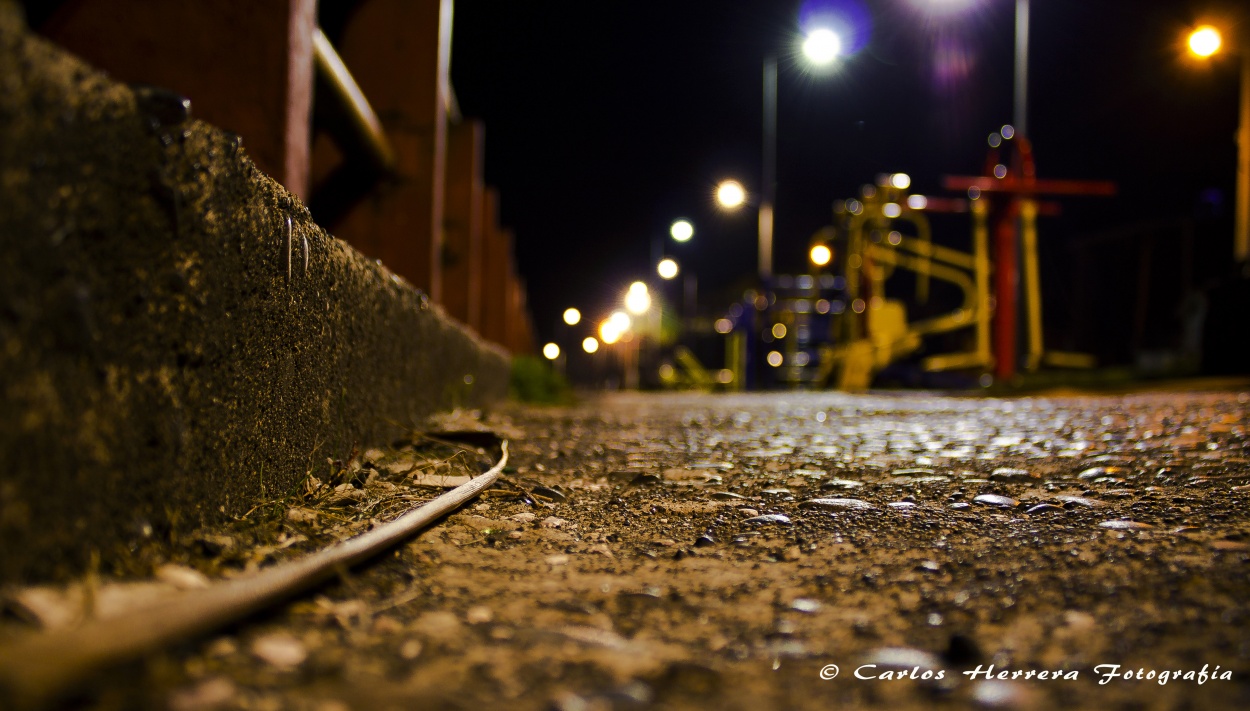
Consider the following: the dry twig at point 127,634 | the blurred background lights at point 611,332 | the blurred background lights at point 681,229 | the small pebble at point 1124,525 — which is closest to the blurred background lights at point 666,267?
the blurred background lights at point 611,332

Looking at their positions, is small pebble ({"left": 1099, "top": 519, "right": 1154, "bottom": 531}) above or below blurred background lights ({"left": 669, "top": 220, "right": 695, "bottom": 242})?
below

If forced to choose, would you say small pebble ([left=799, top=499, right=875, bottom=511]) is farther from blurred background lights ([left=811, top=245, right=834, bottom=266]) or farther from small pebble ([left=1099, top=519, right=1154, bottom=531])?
blurred background lights ([left=811, top=245, right=834, bottom=266])

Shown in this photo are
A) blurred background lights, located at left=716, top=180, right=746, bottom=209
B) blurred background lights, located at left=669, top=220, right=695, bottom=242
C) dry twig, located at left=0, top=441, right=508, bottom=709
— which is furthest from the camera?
blurred background lights, located at left=669, top=220, right=695, bottom=242

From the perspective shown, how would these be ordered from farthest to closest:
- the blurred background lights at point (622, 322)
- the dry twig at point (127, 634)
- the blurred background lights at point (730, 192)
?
the blurred background lights at point (622, 322)
the blurred background lights at point (730, 192)
the dry twig at point (127, 634)

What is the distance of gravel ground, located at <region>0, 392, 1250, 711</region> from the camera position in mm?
939

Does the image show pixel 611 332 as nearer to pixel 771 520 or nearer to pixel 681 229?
pixel 681 229

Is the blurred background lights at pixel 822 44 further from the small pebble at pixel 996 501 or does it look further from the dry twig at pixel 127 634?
the dry twig at pixel 127 634

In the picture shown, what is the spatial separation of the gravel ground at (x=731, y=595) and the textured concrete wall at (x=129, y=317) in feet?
0.29

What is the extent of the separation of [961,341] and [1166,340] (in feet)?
18.7

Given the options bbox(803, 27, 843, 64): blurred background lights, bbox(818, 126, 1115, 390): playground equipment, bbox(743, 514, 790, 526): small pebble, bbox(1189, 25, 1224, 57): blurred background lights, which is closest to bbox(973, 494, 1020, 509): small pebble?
bbox(743, 514, 790, 526): small pebble

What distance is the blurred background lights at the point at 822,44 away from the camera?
507 inches

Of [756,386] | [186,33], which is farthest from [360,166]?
[756,386]

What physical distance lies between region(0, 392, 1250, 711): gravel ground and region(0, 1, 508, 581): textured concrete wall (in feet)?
0.29

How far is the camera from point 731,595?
1.34 metres
